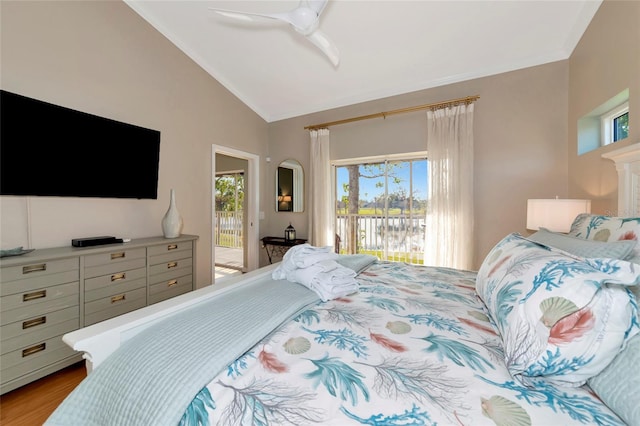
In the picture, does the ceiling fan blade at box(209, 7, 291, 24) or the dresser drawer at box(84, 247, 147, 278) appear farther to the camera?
the dresser drawer at box(84, 247, 147, 278)

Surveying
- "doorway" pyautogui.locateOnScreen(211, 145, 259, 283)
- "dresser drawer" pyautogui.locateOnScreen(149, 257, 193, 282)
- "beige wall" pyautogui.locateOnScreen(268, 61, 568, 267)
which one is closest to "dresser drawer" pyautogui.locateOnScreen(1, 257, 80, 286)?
"dresser drawer" pyautogui.locateOnScreen(149, 257, 193, 282)

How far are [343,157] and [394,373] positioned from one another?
3.27 meters

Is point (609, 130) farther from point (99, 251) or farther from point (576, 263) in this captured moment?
point (99, 251)

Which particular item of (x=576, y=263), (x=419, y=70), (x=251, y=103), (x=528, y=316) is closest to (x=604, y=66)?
(x=419, y=70)

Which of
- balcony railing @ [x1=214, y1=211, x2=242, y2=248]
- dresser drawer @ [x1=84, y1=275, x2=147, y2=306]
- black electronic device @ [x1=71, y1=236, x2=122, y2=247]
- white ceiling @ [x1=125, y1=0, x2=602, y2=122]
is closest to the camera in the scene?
dresser drawer @ [x1=84, y1=275, x2=147, y2=306]

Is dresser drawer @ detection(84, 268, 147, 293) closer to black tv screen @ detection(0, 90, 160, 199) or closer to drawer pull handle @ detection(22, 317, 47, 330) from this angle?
drawer pull handle @ detection(22, 317, 47, 330)

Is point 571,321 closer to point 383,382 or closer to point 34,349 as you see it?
point 383,382

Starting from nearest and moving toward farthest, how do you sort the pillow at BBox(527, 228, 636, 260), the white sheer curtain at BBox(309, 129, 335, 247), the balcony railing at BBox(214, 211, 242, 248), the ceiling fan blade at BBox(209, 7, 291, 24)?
the pillow at BBox(527, 228, 636, 260), the ceiling fan blade at BBox(209, 7, 291, 24), the white sheer curtain at BBox(309, 129, 335, 247), the balcony railing at BBox(214, 211, 242, 248)

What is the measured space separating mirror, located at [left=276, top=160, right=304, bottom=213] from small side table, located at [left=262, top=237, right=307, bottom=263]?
527mm

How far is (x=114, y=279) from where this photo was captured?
2.09 metres

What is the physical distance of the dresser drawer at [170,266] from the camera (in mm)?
2385

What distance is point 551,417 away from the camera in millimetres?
A: 586

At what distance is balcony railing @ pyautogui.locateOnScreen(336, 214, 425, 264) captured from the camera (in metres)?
3.40

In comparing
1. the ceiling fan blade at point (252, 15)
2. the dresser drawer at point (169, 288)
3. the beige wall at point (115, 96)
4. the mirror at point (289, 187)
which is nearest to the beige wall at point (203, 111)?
the beige wall at point (115, 96)
